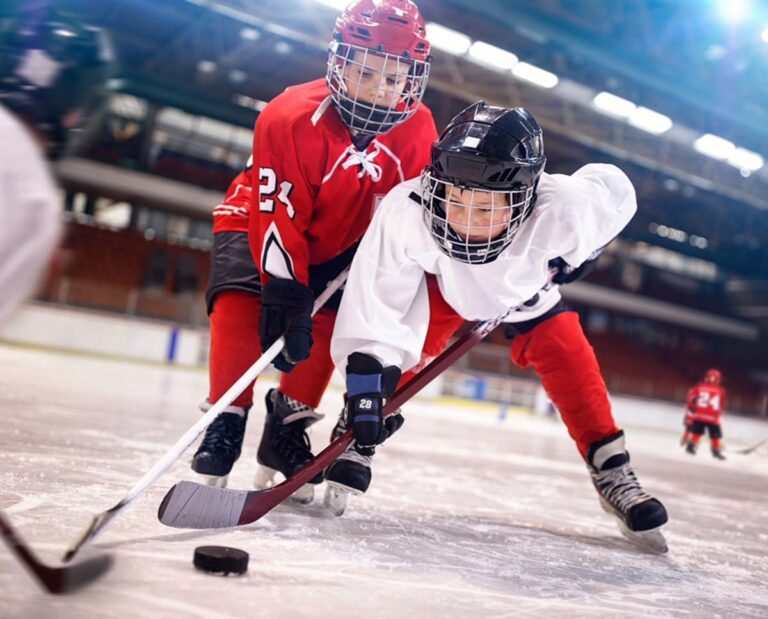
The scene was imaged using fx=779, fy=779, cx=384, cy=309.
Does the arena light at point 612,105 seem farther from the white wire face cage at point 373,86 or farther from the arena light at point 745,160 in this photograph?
the white wire face cage at point 373,86

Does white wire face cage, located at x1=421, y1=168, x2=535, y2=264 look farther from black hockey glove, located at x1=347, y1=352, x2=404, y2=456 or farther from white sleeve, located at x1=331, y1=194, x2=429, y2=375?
black hockey glove, located at x1=347, y1=352, x2=404, y2=456

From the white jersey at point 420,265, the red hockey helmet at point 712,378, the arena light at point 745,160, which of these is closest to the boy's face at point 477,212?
the white jersey at point 420,265

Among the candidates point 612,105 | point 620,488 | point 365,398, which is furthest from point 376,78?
point 612,105

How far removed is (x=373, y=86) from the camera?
1638 millimetres

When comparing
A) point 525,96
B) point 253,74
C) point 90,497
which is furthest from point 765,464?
point 253,74

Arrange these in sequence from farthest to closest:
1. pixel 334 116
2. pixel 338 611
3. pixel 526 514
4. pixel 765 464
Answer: pixel 765 464 → pixel 526 514 → pixel 334 116 → pixel 338 611

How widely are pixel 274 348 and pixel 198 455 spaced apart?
0.31m

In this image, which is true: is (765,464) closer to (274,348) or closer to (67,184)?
(274,348)

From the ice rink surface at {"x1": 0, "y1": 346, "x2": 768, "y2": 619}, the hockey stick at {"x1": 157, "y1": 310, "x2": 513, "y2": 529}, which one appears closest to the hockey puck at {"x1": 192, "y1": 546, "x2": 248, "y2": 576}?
the ice rink surface at {"x1": 0, "y1": 346, "x2": 768, "y2": 619}

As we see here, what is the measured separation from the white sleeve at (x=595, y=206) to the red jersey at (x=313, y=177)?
0.41 m

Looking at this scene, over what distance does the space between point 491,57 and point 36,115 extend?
28.8 ft

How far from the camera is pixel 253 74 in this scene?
1147cm

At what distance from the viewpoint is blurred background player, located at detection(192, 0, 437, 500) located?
5.37 feet

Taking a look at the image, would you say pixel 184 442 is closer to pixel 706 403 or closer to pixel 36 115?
pixel 36 115
